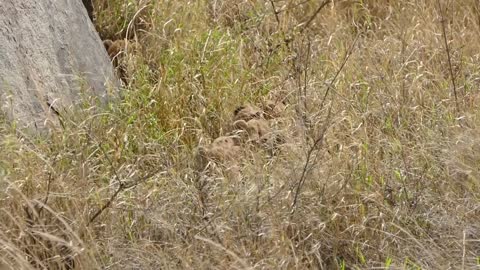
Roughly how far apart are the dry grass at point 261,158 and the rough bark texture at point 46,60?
129mm

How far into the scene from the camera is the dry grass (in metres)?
3.53

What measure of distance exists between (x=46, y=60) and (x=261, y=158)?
108 centimetres

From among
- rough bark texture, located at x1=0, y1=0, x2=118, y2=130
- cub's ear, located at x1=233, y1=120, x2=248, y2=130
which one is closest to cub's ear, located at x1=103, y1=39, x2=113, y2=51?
rough bark texture, located at x1=0, y1=0, x2=118, y2=130

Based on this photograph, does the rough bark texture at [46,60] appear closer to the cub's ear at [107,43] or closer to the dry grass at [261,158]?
the dry grass at [261,158]

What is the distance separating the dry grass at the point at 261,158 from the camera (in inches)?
139

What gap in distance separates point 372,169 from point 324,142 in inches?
10.7

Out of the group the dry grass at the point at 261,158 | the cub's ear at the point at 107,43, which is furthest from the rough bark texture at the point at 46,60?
the cub's ear at the point at 107,43

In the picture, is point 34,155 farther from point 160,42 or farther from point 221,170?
point 160,42

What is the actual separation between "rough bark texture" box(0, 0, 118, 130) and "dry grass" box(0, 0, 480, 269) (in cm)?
13

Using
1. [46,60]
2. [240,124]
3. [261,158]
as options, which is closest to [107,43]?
[46,60]

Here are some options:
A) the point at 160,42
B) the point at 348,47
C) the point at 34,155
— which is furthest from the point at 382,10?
the point at 34,155

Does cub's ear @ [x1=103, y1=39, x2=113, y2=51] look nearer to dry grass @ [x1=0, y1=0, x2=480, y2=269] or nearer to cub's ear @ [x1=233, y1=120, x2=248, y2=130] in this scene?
dry grass @ [x1=0, y1=0, x2=480, y2=269]

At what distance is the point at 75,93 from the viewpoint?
4660 mm

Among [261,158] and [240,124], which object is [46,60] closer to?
[240,124]
